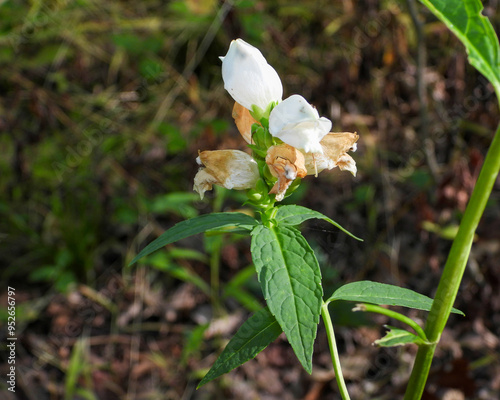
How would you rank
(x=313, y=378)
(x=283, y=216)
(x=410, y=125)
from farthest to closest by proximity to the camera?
(x=410, y=125) → (x=313, y=378) → (x=283, y=216)

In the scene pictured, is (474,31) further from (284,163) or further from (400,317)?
(400,317)

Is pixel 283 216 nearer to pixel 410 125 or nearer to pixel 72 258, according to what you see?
pixel 72 258

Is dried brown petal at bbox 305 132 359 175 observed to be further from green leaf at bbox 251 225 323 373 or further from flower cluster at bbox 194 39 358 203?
green leaf at bbox 251 225 323 373

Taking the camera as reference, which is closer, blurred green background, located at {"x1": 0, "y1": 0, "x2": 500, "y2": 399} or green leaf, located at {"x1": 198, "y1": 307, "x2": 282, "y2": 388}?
green leaf, located at {"x1": 198, "y1": 307, "x2": 282, "y2": 388}

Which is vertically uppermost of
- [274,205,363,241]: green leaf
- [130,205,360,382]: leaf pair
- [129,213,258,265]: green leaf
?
[130,205,360,382]: leaf pair

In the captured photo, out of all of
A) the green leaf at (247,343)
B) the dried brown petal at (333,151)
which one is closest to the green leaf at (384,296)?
the green leaf at (247,343)

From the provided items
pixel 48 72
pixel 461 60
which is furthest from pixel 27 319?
pixel 461 60

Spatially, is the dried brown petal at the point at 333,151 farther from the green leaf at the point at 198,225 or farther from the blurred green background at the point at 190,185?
the blurred green background at the point at 190,185

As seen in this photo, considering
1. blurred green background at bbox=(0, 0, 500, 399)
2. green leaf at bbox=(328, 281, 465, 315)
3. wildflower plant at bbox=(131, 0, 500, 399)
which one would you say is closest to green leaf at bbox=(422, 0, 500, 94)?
wildflower plant at bbox=(131, 0, 500, 399)
